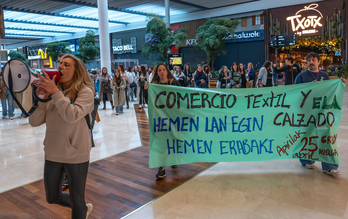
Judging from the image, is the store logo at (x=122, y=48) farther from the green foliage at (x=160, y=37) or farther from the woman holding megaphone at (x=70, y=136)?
the woman holding megaphone at (x=70, y=136)

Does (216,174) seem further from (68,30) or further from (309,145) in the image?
(68,30)

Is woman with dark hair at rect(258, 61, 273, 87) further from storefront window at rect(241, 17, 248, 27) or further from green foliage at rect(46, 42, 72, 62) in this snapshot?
green foliage at rect(46, 42, 72, 62)

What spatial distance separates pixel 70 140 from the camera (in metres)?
2.00

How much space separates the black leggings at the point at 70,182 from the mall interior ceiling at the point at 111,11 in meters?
18.6

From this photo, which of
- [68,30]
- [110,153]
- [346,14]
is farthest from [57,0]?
[346,14]

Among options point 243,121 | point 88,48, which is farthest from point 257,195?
point 88,48

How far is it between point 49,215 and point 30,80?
59.7 inches

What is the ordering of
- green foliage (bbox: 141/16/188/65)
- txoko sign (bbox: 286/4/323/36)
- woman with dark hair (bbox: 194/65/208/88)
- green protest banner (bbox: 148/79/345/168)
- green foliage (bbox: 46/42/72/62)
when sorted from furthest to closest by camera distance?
green foliage (bbox: 46/42/72/62)
green foliage (bbox: 141/16/188/65)
txoko sign (bbox: 286/4/323/36)
woman with dark hair (bbox: 194/65/208/88)
green protest banner (bbox: 148/79/345/168)

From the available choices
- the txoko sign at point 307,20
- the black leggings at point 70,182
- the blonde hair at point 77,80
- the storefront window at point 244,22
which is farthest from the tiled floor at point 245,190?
the storefront window at point 244,22

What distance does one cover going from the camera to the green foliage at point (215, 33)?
18.6m

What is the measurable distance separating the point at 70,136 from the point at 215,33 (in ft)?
59.0

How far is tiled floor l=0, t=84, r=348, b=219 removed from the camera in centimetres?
266

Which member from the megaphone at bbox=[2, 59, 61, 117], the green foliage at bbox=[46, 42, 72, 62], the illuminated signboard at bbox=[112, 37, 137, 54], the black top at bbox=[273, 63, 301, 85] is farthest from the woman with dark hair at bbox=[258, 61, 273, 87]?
the green foliage at bbox=[46, 42, 72, 62]

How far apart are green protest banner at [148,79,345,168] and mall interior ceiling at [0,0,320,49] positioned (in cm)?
1710
